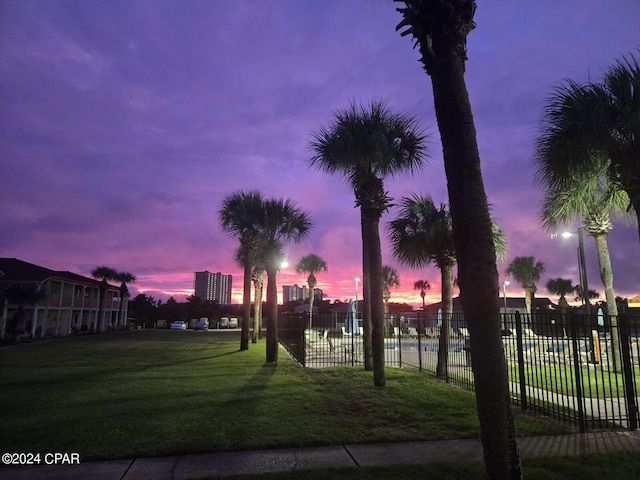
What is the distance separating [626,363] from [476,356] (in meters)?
4.66

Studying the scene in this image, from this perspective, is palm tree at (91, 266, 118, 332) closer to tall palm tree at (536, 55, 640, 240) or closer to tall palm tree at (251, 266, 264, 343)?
tall palm tree at (251, 266, 264, 343)

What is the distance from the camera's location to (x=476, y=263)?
4375 millimetres

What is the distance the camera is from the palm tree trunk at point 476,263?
4.13m

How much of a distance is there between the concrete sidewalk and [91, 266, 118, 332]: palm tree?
155 ft

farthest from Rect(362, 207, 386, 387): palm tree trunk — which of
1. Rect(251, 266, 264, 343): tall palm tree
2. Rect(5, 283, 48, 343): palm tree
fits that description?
Rect(5, 283, 48, 343): palm tree

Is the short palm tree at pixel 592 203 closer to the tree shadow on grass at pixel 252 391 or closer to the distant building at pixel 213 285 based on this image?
the tree shadow on grass at pixel 252 391

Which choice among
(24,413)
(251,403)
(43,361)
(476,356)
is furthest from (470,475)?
(43,361)

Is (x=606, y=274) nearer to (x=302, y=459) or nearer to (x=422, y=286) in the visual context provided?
(x=302, y=459)

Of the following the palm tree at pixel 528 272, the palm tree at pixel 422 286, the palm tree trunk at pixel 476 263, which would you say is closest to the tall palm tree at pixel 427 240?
the palm tree trunk at pixel 476 263

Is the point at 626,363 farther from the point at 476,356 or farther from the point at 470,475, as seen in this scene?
the point at 476,356

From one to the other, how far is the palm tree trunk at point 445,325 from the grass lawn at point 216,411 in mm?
858

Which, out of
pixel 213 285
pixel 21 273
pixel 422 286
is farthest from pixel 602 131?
pixel 213 285

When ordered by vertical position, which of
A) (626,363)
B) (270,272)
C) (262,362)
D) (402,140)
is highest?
(402,140)

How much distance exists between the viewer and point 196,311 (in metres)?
74.9
